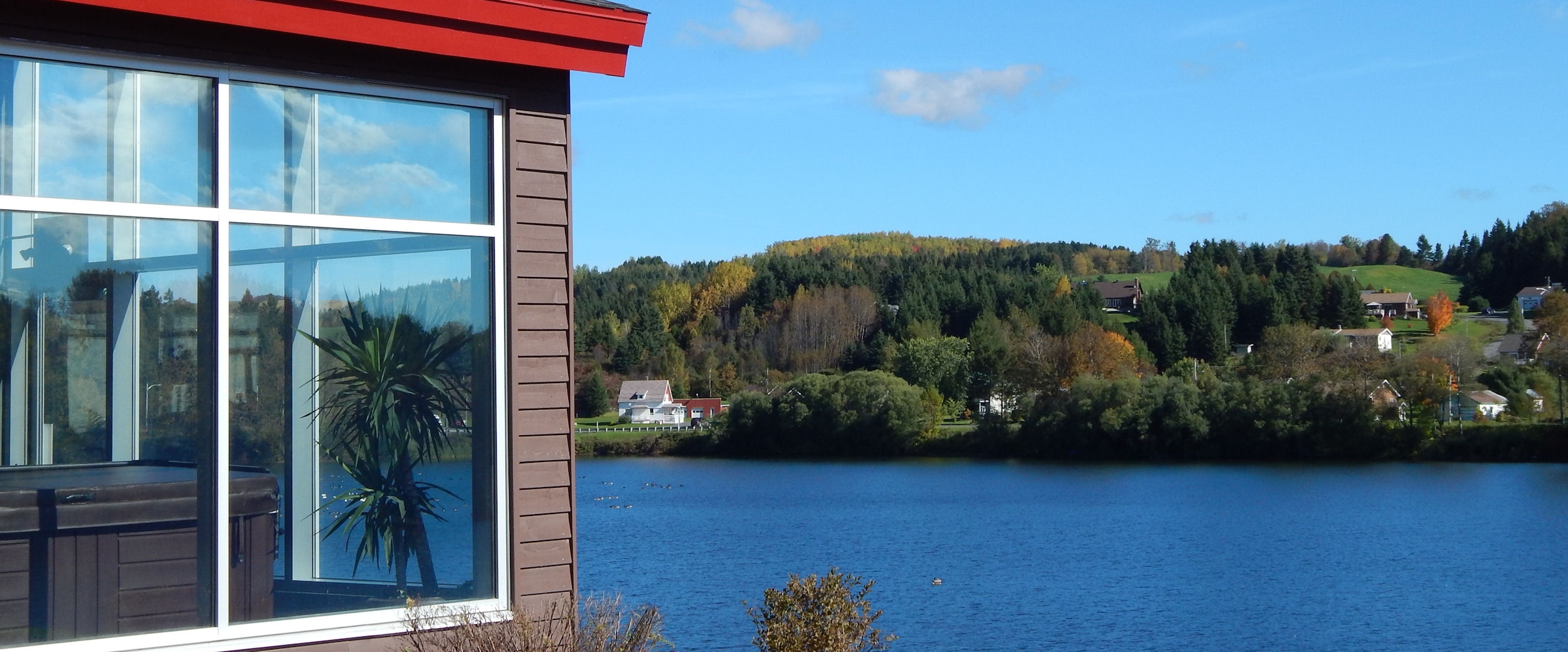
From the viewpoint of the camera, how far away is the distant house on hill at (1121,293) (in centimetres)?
10900

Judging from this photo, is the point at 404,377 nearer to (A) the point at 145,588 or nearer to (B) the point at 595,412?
(A) the point at 145,588

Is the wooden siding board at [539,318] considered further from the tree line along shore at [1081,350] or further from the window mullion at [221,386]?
the tree line along shore at [1081,350]

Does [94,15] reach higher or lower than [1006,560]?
higher

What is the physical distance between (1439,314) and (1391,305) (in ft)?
38.3

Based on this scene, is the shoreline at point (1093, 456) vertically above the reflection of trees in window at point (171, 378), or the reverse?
the reflection of trees in window at point (171, 378)

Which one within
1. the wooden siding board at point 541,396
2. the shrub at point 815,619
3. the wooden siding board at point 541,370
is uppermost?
the wooden siding board at point 541,370

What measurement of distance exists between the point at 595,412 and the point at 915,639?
67.7m

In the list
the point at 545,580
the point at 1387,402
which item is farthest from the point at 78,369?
the point at 1387,402

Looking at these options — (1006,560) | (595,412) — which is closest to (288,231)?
(1006,560)

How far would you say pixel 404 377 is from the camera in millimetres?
4414

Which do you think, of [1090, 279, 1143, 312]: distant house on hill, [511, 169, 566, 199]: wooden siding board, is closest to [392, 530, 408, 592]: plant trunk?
[511, 169, 566, 199]: wooden siding board

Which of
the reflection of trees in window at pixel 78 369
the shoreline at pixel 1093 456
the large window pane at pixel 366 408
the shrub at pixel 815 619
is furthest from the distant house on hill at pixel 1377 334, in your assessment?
the reflection of trees in window at pixel 78 369

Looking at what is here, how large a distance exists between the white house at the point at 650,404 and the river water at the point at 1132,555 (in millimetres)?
34126

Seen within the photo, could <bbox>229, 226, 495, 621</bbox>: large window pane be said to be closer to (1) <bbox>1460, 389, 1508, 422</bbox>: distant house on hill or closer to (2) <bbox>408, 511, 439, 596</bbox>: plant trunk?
(2) <bbox>408, 511, 439, 596</bbox>: plant trunk
